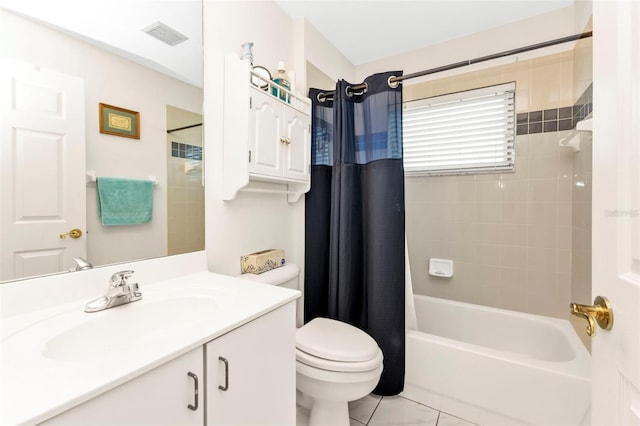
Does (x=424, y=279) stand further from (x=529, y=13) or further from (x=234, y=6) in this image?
(x=234, y=6)

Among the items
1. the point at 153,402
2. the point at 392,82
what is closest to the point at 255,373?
the point at 153,402

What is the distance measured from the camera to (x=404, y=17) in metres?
1.87

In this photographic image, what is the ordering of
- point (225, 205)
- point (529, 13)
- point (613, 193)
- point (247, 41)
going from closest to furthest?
point (613, 193), point (225, 205), point (247, 41), point (529, 13)

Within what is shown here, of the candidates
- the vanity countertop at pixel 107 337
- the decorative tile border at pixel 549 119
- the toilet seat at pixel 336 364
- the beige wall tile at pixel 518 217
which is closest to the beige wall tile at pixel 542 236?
the beige wall tile at pixel 518 217

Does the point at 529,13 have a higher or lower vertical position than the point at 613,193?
higher

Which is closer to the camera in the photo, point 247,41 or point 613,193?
point 613,193

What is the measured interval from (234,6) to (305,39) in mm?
560

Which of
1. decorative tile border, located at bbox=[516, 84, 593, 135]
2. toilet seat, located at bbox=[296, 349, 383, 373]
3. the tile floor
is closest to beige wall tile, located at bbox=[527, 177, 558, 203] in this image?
decorative tile border, located at bbox=[516, 84, 593, 135]

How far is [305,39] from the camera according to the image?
75.4 inches

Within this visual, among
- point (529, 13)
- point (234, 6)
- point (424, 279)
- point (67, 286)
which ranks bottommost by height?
point (424, 279)

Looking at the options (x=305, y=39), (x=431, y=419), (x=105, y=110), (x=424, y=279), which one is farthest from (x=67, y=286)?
(x=424, y=279)

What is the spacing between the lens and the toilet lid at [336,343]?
4.07ft

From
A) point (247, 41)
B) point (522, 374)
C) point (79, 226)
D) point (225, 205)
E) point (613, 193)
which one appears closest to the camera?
point (613, 193)

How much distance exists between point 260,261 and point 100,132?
35.3 inches
